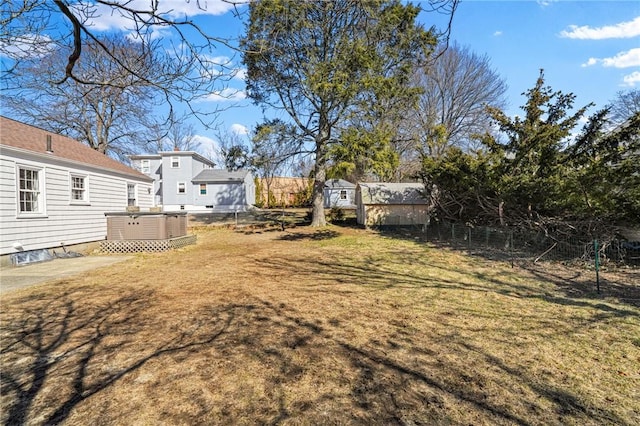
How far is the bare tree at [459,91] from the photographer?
2462cm

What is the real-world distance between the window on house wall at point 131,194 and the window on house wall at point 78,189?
9.53 ft

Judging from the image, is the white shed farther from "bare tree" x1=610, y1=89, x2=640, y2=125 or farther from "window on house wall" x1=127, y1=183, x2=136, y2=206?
"bare tree" x1=610, y1=89, x2=640, y2=125

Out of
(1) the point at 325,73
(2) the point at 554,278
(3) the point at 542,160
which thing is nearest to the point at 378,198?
(1) the point at 325,73

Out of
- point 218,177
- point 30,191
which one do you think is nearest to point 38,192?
point 30,191

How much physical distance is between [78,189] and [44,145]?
1.71 m

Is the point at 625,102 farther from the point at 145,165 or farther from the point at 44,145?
the point at 145,165

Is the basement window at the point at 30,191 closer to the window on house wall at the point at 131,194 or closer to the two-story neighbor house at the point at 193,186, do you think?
the window on house wall at the point at 131,194

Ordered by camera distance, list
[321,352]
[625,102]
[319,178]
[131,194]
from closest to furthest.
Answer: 1. [321,352]
2. [131,194]
3. [319,178]
4. [625,102]

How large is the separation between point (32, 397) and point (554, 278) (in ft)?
30.0

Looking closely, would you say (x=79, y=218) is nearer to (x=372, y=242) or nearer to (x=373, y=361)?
(x=372, y=242)

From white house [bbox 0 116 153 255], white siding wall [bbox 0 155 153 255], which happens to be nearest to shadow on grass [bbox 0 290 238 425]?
white siding wall [bbox 0 155 153 255]

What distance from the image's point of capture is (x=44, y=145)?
10.7 metres

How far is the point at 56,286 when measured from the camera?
679 cm

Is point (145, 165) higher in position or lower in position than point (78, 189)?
higher
